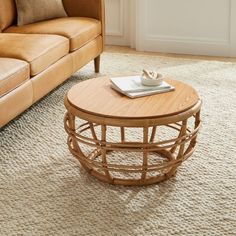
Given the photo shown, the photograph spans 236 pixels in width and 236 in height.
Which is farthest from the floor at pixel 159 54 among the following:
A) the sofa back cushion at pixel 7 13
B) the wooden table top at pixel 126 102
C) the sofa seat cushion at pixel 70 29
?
the wooden table top at pixel 126 102

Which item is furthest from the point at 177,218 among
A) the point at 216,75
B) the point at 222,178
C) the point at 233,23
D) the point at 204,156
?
the point at 233,23

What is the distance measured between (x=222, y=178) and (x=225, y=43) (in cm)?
234

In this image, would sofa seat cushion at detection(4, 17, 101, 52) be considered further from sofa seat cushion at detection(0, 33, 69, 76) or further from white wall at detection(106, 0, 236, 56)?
white wall at detection(106, 0, 236, 56)

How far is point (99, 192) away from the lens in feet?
8.27

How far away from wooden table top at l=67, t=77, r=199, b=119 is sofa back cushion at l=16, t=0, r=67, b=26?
1.38 meters

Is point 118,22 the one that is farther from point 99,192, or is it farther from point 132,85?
point 99,192

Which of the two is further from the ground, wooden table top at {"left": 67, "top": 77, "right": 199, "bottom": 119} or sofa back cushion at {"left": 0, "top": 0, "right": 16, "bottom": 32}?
sofa back cushion at {"left": 0, "top": 0, "right": 16, "bottom": 32}

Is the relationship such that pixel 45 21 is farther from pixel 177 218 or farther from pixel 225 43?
pixel 177 218

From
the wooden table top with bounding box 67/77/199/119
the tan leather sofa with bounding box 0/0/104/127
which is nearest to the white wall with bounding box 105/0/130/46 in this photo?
the tan leather sofa with bounding box 0/0/104/127

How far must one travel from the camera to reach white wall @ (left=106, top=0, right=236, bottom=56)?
4.67 m

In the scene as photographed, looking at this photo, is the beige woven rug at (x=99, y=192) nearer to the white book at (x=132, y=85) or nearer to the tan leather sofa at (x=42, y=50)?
the tan leather sofa at (x=42, y=50)

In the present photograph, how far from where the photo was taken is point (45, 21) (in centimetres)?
398

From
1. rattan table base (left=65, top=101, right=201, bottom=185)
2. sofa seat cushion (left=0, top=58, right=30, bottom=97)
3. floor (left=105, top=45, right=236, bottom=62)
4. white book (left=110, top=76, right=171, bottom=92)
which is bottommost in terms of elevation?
floor (left=105, top=45, right=236, bottom=62)

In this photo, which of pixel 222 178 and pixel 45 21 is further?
pixel 45 21
